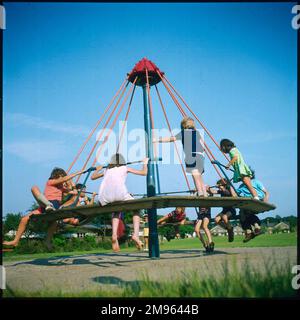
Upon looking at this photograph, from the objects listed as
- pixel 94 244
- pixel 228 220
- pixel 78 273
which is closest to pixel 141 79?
pixel 228 220

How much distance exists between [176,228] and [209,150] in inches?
100

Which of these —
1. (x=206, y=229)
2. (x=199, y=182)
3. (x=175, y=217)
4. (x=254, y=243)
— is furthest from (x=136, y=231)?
(x=254, y=243)

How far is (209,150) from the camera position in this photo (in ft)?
22.3

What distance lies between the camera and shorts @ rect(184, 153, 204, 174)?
250 inches

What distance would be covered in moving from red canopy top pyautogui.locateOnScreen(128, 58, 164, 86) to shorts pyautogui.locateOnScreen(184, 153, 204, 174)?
7.45 feet

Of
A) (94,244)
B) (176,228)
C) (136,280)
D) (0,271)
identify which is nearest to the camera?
(136,280)

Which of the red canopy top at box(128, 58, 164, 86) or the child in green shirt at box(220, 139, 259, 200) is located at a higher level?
the red canopy top at box(128, 58, 164, 86)

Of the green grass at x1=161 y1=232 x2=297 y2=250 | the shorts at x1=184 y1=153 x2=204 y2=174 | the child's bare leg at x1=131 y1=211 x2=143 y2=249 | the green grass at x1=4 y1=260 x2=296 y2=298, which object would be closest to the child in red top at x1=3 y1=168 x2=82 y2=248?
the child's bare leg at x1=131 y1=211 x2=143 y2=249

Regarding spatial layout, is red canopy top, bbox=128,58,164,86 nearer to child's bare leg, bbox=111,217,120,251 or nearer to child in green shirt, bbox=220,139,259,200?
child in green shirt, bbox=220,139,259,200

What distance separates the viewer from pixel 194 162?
21.0 feet

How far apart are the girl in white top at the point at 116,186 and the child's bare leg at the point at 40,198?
2.99ft

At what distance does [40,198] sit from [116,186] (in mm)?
1325

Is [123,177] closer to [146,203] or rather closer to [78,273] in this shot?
[146,203]

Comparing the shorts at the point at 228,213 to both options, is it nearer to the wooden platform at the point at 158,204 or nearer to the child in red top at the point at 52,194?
the wooden platform at the point at 158,204
